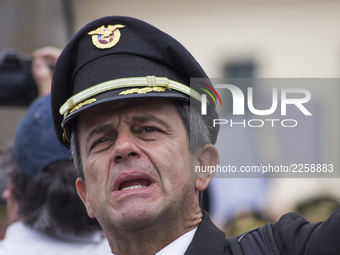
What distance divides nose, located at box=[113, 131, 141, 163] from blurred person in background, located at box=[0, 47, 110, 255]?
97 centimetres

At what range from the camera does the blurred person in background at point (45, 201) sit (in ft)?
9.70

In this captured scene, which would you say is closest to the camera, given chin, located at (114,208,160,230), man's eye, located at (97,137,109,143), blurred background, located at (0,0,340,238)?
chin, located at (114,208,160,230)

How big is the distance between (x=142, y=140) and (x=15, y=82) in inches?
66.0

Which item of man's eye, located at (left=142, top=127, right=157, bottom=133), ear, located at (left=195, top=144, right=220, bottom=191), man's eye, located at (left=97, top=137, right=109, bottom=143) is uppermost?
man's eye, located at (left=142, top=127, right=157, bottom=133)

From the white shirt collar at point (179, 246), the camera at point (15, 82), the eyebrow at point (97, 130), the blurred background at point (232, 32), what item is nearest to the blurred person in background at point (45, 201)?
the camera at point (15, 82)

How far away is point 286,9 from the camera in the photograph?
8.75m

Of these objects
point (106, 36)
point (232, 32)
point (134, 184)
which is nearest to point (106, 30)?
point (106, 36)

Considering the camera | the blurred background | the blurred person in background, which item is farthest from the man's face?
the blurred background

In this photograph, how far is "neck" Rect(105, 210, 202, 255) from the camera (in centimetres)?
213

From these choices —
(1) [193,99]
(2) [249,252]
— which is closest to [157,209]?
(2) [249,252]

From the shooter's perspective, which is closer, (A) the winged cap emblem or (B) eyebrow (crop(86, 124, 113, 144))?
(B) eyebrow (crop(86, 124, 113, 144))

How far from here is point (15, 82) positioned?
11.4 ft

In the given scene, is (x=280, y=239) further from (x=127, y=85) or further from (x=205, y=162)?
(x=127, y=85)

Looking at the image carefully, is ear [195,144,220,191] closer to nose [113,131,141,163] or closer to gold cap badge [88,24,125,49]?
nose [113,131,141,163]
